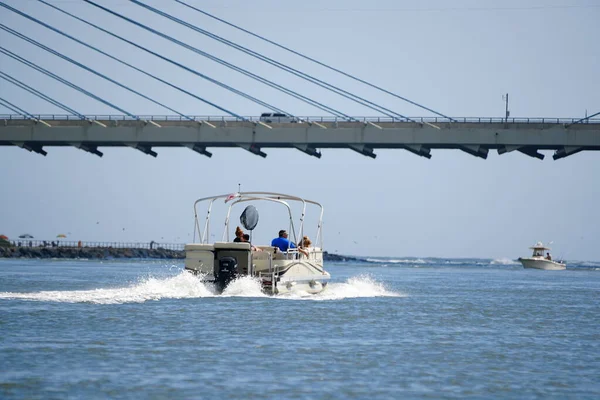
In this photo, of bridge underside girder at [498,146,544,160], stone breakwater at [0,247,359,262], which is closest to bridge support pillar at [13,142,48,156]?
bridge underside girder at [498,146,544,160]

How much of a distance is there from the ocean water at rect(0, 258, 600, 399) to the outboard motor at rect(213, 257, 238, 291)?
0.23 m

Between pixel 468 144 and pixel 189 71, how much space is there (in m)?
19.3

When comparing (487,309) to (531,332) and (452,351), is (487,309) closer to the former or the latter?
(531,332)

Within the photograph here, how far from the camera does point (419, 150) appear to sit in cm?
7419

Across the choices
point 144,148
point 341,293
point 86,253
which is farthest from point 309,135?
point 86,253

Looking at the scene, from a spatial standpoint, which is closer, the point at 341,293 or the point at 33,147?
the point at 341,293

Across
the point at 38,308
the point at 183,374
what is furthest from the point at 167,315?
the point at 183,374

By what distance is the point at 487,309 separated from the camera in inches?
1280

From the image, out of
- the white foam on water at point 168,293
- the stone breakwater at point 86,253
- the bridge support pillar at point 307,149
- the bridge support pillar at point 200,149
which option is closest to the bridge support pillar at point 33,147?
the bridge support pillar at point 200,149

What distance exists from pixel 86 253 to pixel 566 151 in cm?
6515

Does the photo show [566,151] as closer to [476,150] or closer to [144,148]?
[476,150]

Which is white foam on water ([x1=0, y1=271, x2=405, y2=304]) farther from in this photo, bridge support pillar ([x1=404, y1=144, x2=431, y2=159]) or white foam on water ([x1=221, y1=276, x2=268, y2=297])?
bridge support pillar ([x1=404, y1=144, x2=431, y2=159])

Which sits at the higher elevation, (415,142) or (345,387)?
(415,142)

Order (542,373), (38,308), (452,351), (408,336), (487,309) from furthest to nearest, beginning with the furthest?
(487,309) < (38,308) < (408,336) < (452,351) < (542,373)
